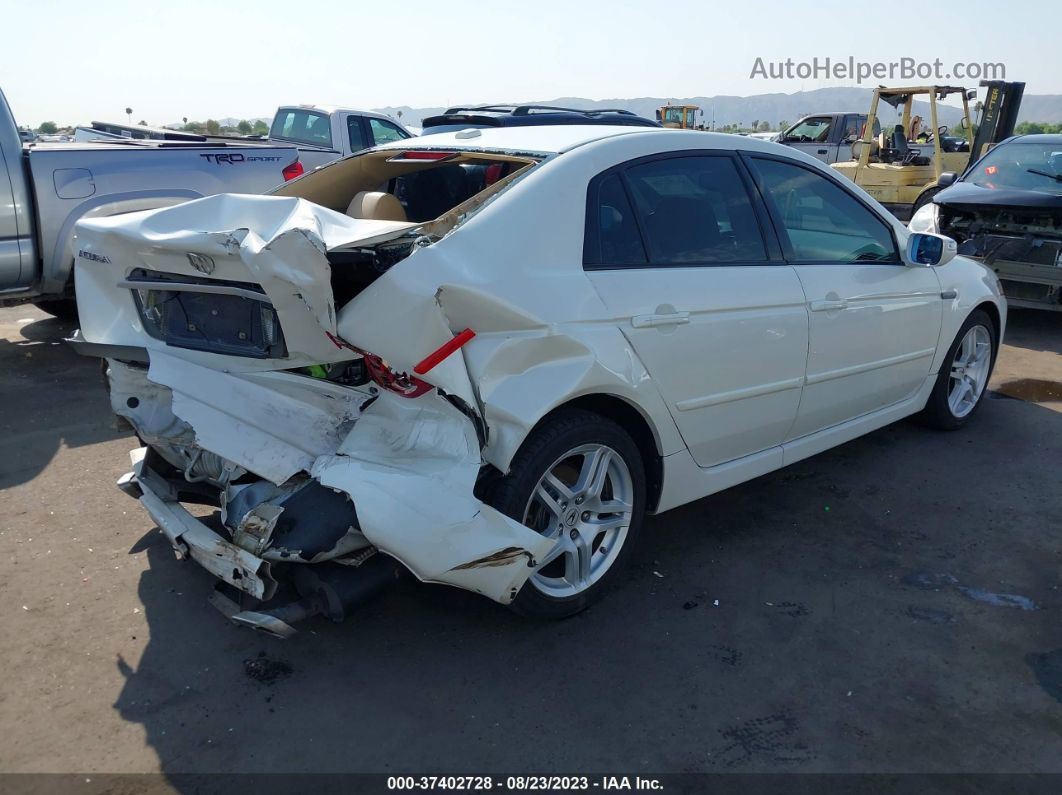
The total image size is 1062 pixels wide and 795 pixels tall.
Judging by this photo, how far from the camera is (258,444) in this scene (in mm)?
2988

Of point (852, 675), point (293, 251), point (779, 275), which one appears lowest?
point (852, 675)

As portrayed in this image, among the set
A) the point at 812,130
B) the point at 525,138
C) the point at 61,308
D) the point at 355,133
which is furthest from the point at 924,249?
the point at 812,130

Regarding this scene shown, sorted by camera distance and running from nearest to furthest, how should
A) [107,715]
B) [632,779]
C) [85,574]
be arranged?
1. [632,779]
2. [107,715]
3. [85,574]

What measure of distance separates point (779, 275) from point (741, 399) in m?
0.59

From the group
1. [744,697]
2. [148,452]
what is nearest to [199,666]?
[148,452]

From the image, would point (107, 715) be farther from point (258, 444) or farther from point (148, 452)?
point (148, 452)

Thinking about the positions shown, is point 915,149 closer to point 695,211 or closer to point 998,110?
point 998,110

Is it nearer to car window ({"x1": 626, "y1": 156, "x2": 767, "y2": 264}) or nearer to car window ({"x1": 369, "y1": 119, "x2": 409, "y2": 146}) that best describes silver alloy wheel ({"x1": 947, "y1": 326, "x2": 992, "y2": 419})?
car window ({"x1": 626, "y1": 156, "x2": 767, "y2": 264})

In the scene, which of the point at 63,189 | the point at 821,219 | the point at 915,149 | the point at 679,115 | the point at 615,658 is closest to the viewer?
the point at 615,658

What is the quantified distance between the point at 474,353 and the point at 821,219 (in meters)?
2.32

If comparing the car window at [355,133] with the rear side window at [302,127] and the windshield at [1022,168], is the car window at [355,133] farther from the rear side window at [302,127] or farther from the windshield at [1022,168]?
the windshield at [1022,168]

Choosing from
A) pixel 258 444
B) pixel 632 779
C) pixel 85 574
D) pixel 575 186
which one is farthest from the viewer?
pixel 85 574

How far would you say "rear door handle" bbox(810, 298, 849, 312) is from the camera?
3926 millimetres

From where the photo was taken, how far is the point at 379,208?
373cm
